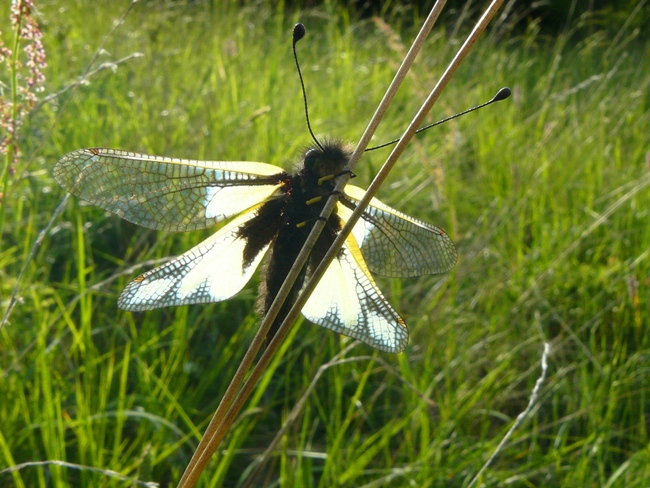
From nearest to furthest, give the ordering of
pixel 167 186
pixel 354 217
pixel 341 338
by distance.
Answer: pixel 354 217
pixel 167 186
pixel 341 338

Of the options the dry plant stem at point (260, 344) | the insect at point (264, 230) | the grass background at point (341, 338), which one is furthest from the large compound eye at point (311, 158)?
the grass background at point (341, 338)

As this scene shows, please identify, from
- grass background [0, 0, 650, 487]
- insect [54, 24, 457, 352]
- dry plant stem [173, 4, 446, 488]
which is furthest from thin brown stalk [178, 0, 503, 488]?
grass background [0, 0, 650, 487]

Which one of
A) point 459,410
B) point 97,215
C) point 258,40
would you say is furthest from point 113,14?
point 459,410

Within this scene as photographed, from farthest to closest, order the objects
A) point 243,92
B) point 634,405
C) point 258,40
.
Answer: point 258,40
point 243,92
point 634,405

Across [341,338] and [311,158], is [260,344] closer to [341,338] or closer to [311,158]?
[311,158]

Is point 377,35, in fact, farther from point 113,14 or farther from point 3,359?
point 3,359

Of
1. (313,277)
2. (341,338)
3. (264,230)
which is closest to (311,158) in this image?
(264,230)
